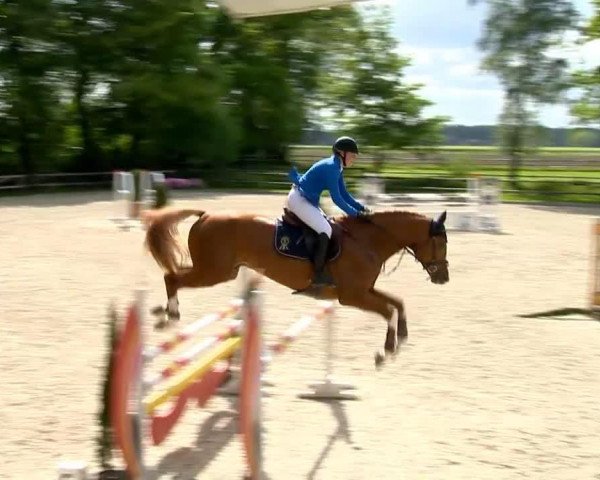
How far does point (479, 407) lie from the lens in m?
5.67

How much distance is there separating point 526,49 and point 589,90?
2851 millimetres

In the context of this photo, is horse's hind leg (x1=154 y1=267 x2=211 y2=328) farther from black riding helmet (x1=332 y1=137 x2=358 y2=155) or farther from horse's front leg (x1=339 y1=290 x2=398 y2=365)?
black riding helmet (x1=332 y1=137 x2=358 y2=155)

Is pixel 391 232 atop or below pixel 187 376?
atop

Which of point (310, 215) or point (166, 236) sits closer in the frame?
point (310, 215)

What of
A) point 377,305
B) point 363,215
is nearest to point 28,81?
point 363,215

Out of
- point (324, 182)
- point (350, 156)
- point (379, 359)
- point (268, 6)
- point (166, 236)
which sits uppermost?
point (268, 6)

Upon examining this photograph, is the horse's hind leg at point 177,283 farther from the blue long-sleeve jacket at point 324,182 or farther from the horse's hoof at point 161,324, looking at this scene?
the blue long-sleeve jacket at point 324,182

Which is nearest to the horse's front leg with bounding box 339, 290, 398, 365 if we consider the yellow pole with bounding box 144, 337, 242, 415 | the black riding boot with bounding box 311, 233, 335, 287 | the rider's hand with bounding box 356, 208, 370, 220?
the black riding boot with bounding box 311, 233, 335, 287

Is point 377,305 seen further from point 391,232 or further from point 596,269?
point 596,269

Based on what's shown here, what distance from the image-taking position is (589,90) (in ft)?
98.7

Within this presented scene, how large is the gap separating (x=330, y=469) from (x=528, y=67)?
2892 cm

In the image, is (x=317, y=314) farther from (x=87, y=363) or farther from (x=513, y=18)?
(x=513, y=18)

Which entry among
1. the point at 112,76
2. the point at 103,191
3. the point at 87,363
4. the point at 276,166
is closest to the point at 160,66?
the point at 112,76

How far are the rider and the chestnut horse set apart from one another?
12 centimetres
